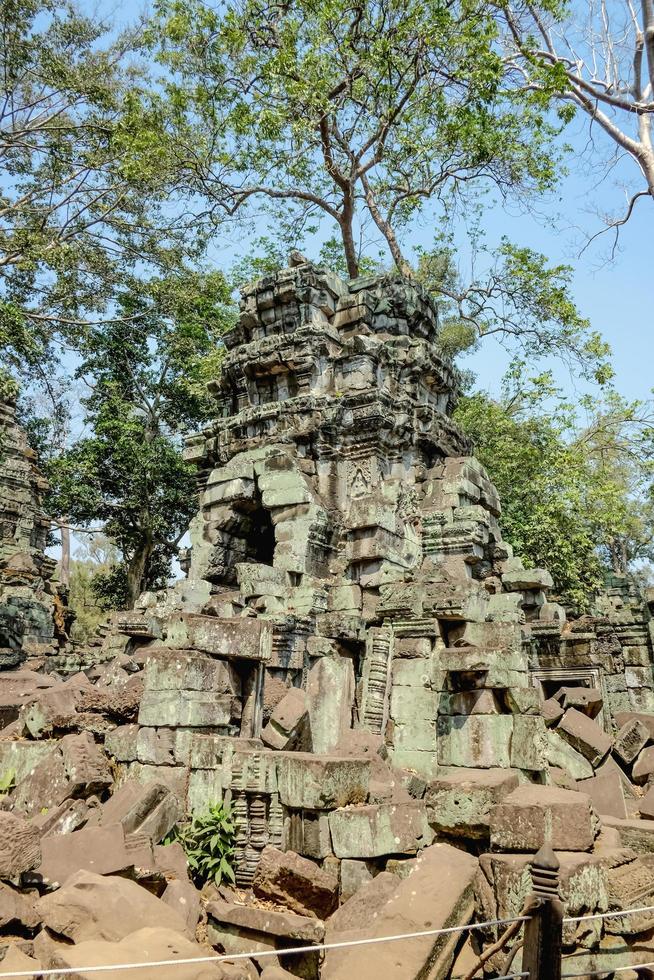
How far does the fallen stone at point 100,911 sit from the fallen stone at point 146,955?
0.29ft

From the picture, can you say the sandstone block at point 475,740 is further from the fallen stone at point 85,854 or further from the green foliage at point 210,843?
the fallen stone at point 85,854

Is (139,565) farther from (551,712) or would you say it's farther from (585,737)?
(585,737)

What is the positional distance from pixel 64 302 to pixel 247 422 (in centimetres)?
723

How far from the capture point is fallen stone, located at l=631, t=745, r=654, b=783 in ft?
22.3

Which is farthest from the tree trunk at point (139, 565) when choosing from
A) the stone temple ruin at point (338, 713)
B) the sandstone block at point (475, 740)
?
the sandstone block at point (475, 740)

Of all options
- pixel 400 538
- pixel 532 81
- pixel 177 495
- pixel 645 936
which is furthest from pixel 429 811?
pixel 177 495

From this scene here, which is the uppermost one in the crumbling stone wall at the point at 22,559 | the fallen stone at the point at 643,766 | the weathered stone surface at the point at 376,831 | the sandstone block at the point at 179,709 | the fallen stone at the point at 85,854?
the crumbling stone wall at the point at 22,559

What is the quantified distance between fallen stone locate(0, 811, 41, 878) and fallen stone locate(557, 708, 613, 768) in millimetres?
4807

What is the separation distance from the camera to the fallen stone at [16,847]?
377cm

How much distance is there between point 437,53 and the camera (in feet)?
46.9

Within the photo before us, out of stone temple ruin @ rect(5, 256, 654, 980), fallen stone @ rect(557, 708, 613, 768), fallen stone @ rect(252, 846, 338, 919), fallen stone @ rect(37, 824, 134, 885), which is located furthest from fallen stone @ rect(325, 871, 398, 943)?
fallen stone @ rect(557, 708, 613, 768)

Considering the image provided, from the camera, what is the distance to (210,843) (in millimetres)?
4633

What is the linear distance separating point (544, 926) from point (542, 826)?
1.42m

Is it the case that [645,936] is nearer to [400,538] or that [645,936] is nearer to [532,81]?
[400,538]
